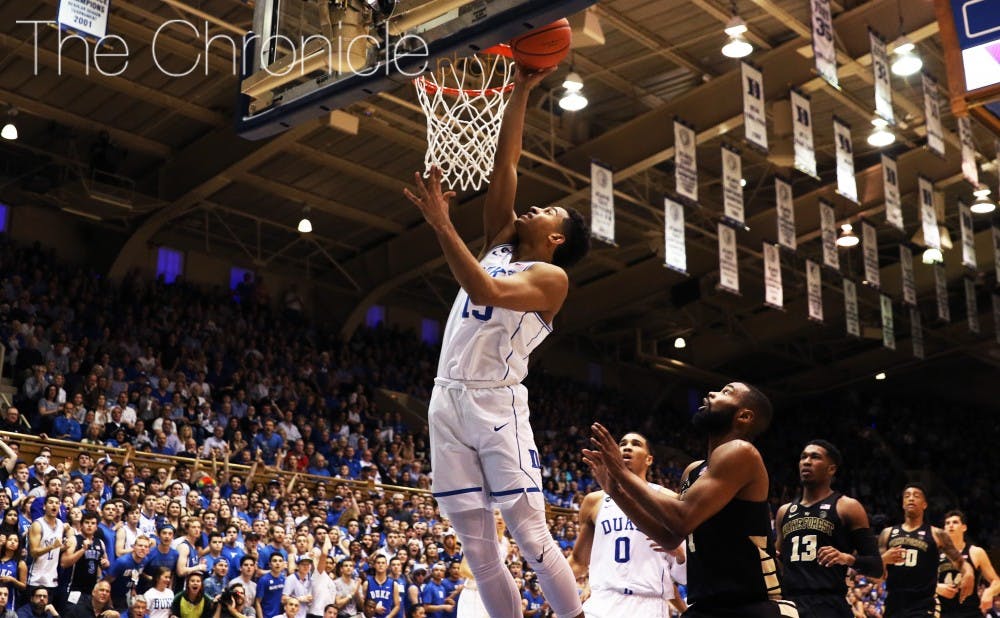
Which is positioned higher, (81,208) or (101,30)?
(81,208)

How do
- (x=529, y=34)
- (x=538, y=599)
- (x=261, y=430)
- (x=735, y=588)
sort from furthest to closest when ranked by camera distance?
(x=261, y=430) → (x=538, y=599) → (x=529, y=34) → (x=735, y=588)

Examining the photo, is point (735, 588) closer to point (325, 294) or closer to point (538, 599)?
point (538, 599)

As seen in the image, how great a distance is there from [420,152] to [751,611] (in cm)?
1734

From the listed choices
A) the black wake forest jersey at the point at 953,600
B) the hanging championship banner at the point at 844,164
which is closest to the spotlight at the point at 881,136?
the hanging championship banner at the point at 844,164

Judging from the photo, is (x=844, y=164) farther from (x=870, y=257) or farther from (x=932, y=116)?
(x=870, y=257)

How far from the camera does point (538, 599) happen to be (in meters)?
15.3

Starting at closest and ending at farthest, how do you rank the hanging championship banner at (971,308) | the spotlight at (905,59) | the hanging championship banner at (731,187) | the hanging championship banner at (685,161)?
the spotlight at (905,59) < the hanging championship banner at (685,161) < the hanging championship banner at (731,187) < the hanging championship banner at (971,308)

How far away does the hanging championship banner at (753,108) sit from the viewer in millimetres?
15055

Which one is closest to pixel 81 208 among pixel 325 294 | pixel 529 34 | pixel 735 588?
pixel 325 294

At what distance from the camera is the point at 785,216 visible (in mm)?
18078

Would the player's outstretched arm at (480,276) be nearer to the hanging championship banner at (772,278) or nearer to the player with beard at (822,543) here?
the player with beard at (822,543)

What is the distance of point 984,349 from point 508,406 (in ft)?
100.0

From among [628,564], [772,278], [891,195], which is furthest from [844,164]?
[628,564]

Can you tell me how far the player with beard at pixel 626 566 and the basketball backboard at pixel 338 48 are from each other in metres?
2.72
